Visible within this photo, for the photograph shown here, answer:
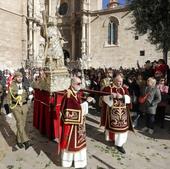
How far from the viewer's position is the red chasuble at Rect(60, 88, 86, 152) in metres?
5.90

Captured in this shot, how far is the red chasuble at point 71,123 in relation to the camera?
19.4 feet

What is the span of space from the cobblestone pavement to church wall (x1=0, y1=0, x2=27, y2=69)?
22702 millimetres

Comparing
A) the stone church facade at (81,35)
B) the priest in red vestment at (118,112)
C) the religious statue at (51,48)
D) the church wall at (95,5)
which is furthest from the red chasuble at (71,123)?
the church wall at (95,5)

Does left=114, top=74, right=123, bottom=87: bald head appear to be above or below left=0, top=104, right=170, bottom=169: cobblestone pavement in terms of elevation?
above

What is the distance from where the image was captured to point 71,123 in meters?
5.93

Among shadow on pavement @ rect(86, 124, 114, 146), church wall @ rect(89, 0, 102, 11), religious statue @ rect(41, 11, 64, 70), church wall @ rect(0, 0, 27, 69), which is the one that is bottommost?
shadow on pavement @ rect(86, 124, 114, 146)

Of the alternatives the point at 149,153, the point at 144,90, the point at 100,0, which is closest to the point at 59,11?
the point at 100,0

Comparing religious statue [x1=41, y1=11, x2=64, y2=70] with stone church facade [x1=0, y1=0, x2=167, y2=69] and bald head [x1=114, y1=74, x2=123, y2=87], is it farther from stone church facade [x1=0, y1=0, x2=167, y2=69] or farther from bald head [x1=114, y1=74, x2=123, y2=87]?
stone church facade [x1=0, y1=0, x2=167, y2=69]

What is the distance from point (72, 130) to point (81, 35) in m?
32.6

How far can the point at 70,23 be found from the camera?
39.2 m

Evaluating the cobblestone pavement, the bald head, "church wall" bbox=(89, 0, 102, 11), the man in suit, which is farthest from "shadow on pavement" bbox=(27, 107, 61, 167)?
"church wall" bbox=(89, 0, 102, 11)

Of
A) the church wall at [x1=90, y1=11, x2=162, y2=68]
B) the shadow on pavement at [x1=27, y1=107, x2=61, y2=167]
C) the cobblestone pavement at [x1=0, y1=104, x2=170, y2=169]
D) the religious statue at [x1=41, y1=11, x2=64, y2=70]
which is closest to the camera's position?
the cobblestone pavement at [x1=0, y1=104, x2=170, y2=169]

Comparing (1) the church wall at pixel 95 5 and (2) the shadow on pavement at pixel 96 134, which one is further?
(1) the church wall at pixel 95 5

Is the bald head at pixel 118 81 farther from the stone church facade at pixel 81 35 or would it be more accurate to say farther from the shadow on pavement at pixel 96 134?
the stone church facade at pixel 81 35
